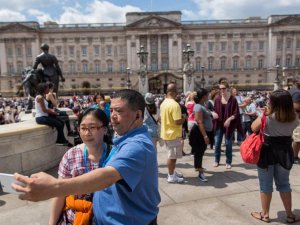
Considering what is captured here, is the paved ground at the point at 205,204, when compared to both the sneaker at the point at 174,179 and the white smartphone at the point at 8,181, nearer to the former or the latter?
the sneaker at the point at 174,179

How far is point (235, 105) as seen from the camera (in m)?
6.26

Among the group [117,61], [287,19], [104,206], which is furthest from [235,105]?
[287,19]

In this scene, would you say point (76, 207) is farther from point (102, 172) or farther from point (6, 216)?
point (6, 216)

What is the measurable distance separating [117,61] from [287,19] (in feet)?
132

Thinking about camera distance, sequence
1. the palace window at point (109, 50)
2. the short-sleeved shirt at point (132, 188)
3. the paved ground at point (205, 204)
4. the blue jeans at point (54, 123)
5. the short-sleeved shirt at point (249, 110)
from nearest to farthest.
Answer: the short-sleeved shirt at point (132, 188) → the paved ground at point (205, 204) → the blue jeans at point (54, 123) → the short-sleeved shirt at point (249, 110) → the palace window at point (109, 50)

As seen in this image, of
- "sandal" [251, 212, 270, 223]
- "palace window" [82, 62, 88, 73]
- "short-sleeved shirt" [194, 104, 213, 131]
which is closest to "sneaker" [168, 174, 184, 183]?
"short-sleeved shirt" [194, 104, 213, 131]

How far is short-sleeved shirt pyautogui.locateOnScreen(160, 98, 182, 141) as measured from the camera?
17.8 feet

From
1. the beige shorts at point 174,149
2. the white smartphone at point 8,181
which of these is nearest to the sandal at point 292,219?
the beige shorts at point 174,149

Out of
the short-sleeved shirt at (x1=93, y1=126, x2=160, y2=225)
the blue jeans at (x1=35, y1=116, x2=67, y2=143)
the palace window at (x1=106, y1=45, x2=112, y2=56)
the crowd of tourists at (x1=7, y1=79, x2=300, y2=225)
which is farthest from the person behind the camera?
the palace window at (x1=106, y1=45, x2=112, y2=56)

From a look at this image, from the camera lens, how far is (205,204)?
4.38 meters

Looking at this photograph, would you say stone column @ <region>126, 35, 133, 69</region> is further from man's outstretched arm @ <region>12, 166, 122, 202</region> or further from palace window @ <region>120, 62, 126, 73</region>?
man's outstretched arm @ <region>12, 166, 122, 202</region>

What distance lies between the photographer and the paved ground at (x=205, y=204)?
155 inches

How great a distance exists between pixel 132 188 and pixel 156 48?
2705 inches

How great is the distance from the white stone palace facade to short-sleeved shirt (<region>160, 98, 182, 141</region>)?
6108 centimetres
